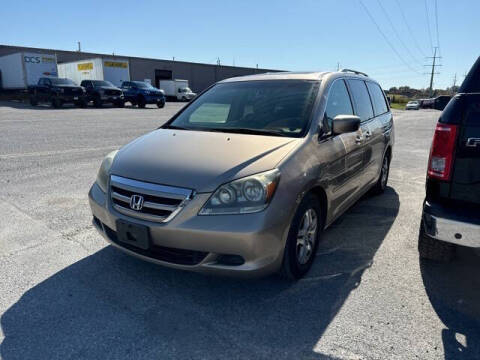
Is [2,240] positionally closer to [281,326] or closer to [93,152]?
[281,326]

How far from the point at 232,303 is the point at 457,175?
1.87 meters

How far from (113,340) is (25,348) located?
0.52 metres

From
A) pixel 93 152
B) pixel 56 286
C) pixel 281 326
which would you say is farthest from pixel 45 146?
pixel 281 326

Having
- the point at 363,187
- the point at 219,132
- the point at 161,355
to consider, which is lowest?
the point at 161,355

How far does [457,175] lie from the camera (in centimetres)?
261

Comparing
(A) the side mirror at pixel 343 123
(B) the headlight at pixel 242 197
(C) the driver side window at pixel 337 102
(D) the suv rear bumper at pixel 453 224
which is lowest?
(D) the suv rear bumper at pixel 453 224

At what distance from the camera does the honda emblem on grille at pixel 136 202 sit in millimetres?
2652

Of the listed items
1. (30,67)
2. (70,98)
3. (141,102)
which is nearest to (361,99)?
(70,98)

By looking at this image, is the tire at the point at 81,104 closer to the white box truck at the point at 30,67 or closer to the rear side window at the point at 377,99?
the white box truck at the point at 30,67

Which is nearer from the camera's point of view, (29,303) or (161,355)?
(161,355)

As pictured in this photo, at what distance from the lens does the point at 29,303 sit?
8.87 feet

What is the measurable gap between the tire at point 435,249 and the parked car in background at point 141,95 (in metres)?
24.9

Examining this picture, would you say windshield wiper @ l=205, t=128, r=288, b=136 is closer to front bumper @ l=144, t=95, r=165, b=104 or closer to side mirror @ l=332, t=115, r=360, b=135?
side mirror @ l=332, t=115, r=360, b=135

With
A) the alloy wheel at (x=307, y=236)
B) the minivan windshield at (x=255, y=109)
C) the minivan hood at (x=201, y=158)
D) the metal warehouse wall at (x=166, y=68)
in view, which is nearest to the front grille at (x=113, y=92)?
the metal warehouse wall at (x=166, y=68)
